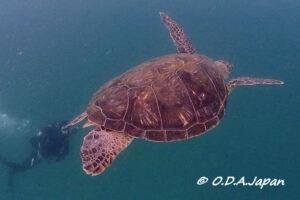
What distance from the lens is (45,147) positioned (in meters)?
5.92

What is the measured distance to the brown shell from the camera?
283cm

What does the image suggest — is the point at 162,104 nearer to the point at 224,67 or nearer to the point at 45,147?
the point at 224,67

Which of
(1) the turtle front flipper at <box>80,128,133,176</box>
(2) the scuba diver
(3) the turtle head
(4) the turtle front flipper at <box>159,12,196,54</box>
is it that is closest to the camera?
(1) the turtle front flipper at <box>80,128,133,176</box>

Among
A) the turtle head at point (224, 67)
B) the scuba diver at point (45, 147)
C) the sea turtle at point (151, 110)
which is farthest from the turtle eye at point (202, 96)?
the scuba diver at point (45, 147)

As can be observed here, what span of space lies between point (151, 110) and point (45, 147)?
14.5 ft

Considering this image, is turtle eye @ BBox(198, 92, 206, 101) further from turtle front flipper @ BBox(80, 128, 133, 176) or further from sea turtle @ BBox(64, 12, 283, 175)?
turtle front flipper @ BBox(80, 128, 133, 176)

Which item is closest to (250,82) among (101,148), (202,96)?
(202,96)

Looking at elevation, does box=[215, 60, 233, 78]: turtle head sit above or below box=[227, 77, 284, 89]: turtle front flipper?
above

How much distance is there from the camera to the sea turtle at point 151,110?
283 cm

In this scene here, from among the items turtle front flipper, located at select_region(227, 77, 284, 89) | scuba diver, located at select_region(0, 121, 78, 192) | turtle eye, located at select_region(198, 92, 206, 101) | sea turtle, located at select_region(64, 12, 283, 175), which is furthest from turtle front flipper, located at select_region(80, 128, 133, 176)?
scuba diver, located at select_region(0, 121, 78, 192)

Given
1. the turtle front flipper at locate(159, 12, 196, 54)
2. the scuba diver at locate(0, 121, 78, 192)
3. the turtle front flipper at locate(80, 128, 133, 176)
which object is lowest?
the scuba diver at locate(0, 121, 78, 192)

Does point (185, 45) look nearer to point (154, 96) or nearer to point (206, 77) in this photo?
point (206, 77)

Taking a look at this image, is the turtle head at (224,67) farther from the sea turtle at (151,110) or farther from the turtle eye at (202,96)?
the turtle eye at (202,96)

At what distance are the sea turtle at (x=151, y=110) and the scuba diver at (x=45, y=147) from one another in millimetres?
3232
